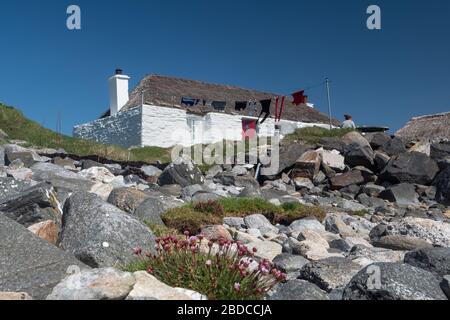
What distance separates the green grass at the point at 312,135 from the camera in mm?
25469

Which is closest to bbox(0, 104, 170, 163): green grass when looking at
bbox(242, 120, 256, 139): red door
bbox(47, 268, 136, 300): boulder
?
bbox(242, 120, 256, 139): red door

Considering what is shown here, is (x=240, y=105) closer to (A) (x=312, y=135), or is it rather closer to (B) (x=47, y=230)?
(A) (x=312, y=135)

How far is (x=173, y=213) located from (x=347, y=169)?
13.7m

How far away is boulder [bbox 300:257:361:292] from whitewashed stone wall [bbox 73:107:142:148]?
74.6 feet

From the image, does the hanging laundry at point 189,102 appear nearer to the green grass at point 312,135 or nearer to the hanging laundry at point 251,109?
the hanging laundry at point 251,109

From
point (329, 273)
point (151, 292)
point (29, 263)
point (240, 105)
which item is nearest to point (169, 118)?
point (240, 105)

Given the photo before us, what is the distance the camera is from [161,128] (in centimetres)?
2759

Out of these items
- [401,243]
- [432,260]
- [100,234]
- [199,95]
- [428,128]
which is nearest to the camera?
[432,260]

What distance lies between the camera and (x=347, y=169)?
811 inches

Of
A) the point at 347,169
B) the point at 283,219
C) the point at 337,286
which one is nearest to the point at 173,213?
the point at 283,219

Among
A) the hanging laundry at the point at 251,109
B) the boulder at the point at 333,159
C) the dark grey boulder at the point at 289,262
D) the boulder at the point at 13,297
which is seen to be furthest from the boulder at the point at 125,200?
the hanging laundry at the point at 251,109

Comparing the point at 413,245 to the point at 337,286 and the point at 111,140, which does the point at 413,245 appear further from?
the point at 111,140

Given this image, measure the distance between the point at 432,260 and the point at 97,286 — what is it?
328 centimetres

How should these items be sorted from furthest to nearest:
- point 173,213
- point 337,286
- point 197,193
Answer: point 197,193 < point 173,213 < point 337,286
